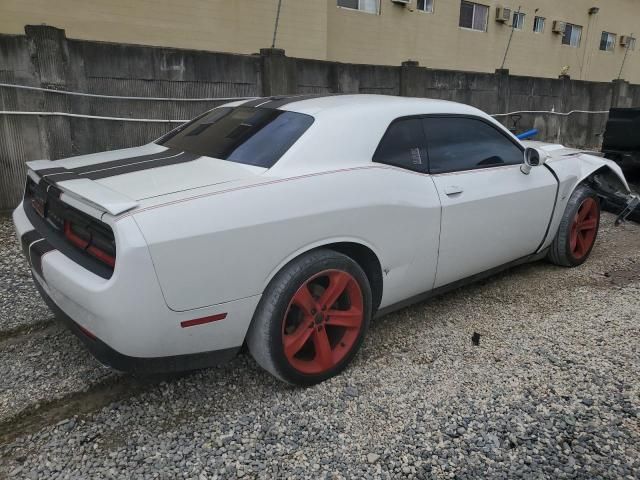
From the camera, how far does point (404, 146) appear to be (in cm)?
299

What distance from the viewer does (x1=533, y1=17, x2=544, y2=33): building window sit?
18.5 m

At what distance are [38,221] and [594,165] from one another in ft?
14.1

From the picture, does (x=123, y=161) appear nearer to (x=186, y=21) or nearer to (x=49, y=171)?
(x=49, y=171)

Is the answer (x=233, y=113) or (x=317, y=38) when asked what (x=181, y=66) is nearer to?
(x=233, y=113)

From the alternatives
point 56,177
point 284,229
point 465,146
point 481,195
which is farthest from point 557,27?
point 56,177

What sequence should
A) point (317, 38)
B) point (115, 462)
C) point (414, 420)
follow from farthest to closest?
point (317, 38) < point (414, 420) < point (115, 462)

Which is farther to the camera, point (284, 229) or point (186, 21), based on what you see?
point (186, 21)

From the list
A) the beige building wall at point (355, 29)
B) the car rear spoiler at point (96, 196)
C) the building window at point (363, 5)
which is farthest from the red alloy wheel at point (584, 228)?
the building window at point (363, 5)

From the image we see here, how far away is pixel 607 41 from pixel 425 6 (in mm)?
12131

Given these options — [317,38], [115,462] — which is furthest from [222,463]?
[317,38]

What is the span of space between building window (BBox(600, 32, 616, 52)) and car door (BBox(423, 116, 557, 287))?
22.3 meters

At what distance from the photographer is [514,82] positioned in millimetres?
11492

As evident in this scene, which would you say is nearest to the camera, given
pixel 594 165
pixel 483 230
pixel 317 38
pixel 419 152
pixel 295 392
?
pixel 295 392

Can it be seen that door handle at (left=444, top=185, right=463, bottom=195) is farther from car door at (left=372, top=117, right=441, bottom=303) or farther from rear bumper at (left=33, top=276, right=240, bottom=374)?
rear bumper at (left=33, top=276, right=240, bottom=374)
